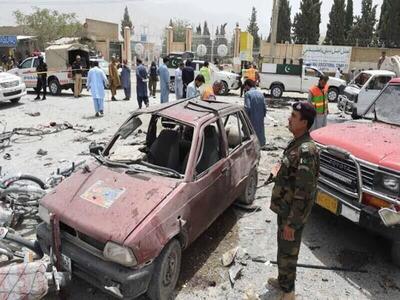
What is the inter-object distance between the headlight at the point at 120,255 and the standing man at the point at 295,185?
134 centimetres

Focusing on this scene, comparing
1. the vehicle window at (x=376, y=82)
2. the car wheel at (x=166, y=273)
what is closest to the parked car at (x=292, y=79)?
the vehicle window at (x=376, y=82)

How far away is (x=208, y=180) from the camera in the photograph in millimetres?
4207

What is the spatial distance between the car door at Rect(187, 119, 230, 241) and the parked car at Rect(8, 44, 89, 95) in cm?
1437

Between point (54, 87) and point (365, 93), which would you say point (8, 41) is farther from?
point (365, 93)

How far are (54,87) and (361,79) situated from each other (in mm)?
13103

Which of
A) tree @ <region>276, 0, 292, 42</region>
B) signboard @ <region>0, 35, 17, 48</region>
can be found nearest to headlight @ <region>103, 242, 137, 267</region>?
signboard @ <region>0, 35, 17, 48</region>

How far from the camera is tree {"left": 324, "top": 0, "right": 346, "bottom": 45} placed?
43500mm

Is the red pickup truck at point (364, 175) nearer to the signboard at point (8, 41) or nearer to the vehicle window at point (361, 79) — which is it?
the vehicle window at point (361, 79)

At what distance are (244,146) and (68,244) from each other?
107 inches

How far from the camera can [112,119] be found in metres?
12.1

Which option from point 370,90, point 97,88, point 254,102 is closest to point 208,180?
point 254,102

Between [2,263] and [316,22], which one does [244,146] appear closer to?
[2,263]

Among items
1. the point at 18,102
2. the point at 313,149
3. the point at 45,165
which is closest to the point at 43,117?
the point at 18,102

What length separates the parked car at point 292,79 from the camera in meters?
18.8
